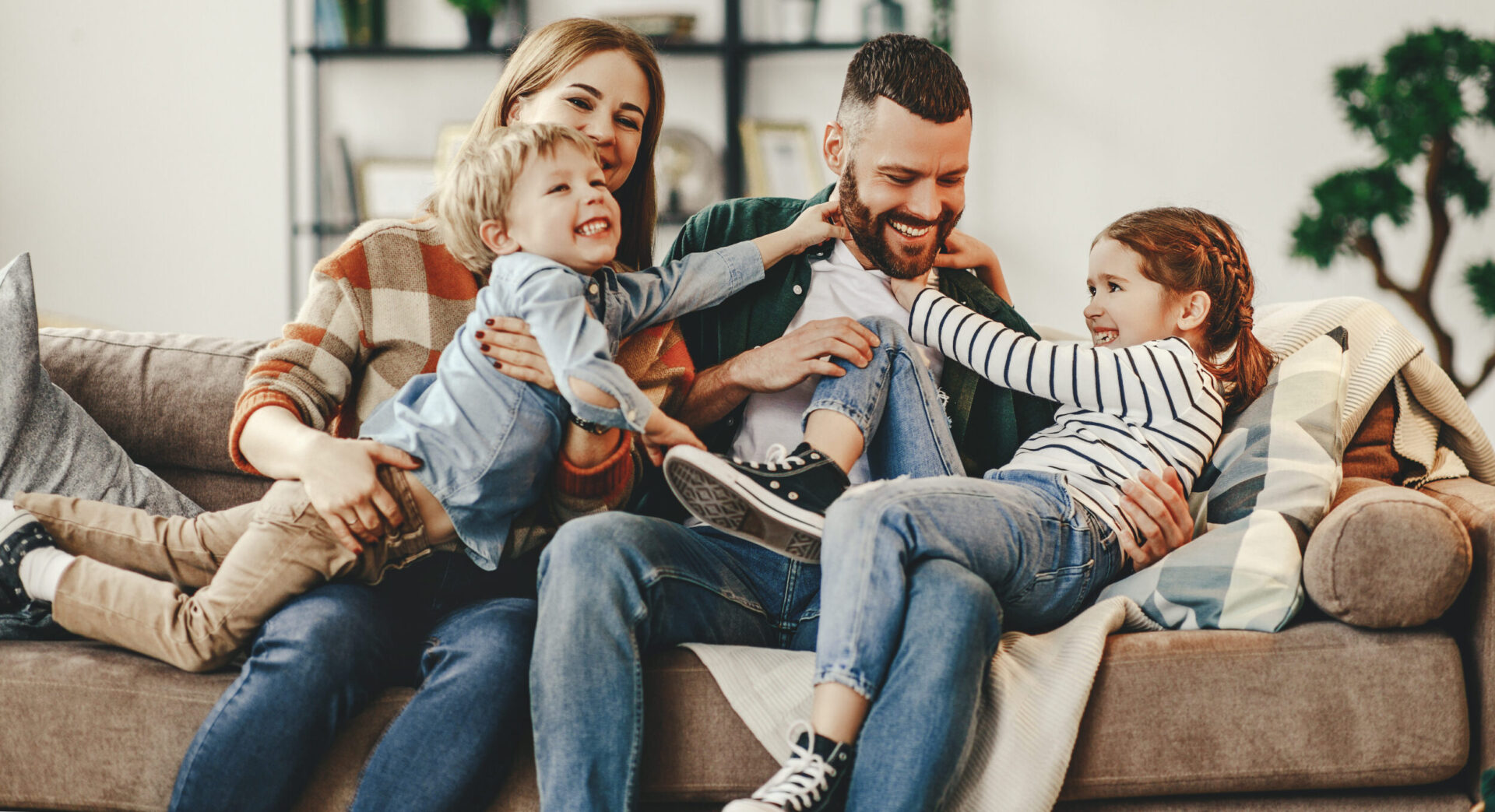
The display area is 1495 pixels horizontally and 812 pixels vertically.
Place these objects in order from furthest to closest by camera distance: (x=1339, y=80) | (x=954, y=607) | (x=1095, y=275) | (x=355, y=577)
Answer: (x=1339, y=80), (x=1095, y=275), (x=355, y=577), (x=954, y=607)

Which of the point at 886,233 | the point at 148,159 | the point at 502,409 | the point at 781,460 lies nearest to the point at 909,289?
the point at 886,233

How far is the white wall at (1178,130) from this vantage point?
3215mm

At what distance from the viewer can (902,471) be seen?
1529 millimetres

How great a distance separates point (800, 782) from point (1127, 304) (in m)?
0.88

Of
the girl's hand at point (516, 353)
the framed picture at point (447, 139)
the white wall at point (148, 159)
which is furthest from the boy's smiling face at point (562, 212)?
the white wall at point (148, 159)

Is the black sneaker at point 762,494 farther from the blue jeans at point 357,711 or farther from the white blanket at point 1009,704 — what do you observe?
the blue jeans at point 357,711

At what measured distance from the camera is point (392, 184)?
11.1 ft

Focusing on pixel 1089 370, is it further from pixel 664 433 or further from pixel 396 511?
pixel 396 511

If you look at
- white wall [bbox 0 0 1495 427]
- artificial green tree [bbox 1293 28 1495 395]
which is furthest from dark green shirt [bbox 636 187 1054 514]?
white wall [bbox 0 0 1495 427]

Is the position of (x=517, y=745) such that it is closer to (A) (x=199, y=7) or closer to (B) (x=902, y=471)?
(B) (x=902, y=471)

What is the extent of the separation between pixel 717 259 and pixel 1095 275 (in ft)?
1.89

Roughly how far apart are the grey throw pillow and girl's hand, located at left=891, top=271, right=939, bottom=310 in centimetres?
114

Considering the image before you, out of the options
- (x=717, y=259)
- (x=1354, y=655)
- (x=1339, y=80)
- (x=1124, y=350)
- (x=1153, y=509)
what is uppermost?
(x=1339, y=80)

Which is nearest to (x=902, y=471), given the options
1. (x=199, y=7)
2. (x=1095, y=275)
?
(x=1095, y=275)
